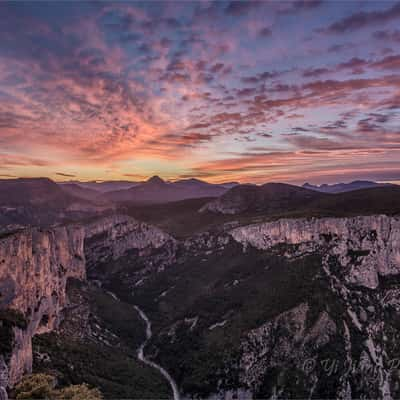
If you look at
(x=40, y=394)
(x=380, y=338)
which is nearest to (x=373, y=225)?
(x=380, y=338)

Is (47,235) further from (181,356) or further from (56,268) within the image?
(181,356)

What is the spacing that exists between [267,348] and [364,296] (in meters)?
52.4

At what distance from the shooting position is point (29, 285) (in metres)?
117

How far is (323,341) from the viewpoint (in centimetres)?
13488

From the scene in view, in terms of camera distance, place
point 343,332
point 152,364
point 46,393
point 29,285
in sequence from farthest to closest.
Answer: point 152,364 → point 343,332 → point 29,285 → point 46,393

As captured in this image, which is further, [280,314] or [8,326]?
[280,314]

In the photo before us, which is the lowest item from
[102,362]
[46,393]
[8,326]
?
[102,362]

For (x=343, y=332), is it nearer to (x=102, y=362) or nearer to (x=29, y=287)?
(x=102, y=362)

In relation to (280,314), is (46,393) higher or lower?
higher

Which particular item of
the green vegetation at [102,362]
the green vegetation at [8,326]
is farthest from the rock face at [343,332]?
the green vegetation at [8,326]

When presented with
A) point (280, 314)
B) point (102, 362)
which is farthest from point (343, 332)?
point (102, 362)

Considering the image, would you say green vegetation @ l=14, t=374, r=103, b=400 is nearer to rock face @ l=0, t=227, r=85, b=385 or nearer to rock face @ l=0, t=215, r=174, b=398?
rock face @ l=0, t=215, r=174, b=398

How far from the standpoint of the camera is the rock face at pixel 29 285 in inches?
3231

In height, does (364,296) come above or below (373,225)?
below
